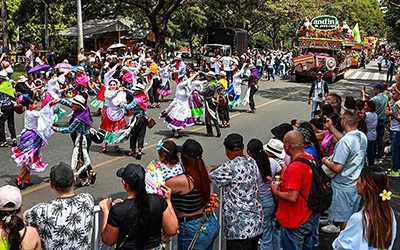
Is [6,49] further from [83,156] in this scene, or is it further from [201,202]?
[201,202]

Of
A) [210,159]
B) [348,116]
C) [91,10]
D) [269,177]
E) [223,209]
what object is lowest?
[210,159]

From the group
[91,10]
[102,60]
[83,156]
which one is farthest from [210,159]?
[91,10]

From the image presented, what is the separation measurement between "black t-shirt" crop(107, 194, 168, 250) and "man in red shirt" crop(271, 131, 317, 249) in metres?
1.31

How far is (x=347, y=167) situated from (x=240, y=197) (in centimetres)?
172

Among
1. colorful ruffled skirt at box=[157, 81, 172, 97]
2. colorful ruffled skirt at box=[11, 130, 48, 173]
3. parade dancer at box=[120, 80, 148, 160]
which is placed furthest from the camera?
colorful ruffled skirt at box=[157, 81, 172, 97]

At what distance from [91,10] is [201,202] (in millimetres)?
30753

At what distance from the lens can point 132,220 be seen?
143 inches

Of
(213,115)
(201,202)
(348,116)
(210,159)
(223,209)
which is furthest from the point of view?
(213,115)

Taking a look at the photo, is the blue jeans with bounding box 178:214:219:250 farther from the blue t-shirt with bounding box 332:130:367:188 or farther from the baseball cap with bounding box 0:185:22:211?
the blue t-shirt with bounding box 332:130:367:188

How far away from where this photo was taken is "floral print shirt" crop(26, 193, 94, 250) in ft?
11.7

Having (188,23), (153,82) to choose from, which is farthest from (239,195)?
(188,23)

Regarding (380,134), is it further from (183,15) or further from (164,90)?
(183,15)

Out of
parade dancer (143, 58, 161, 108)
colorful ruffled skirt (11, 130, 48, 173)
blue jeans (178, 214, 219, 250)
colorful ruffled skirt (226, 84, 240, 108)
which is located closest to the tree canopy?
A: parade dancer (143, 58, 161, 108)

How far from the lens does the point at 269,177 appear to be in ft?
16.2
